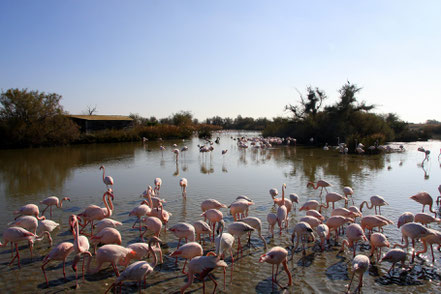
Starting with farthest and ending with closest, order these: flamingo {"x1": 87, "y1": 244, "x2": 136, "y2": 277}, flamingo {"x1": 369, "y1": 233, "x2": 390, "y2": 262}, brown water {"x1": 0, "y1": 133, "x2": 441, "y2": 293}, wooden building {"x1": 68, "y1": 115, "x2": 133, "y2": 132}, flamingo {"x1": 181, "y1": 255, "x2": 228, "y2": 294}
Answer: wooden building {"x1": 68, "y1": 115, "x2": 133, "y2": 132}, flamingo {"x1": 369, "y1": 233, "x2": 390, "y2": 262}, brown water {"x1": 0, "y1": 133, "x2": 441, "y2": 293}, flamingo {"x1": 87, "y1": 244, "x2": 136, "y2": 277}, flamingo {"x1": 181, "y1": 255, "x2": 228, "y2": 294}

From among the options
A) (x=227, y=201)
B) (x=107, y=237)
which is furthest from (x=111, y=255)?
(x=227, y=201)

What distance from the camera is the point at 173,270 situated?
16.6ft

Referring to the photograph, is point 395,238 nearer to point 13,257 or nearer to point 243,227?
point 243,227

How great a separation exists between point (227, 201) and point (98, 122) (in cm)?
3694

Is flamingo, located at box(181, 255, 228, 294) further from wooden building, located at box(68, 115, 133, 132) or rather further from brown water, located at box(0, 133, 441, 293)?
wooden building, located at box(68, 115, 133, 132)

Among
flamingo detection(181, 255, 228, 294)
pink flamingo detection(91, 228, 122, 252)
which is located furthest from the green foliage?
flamingo detection(181, 255, 228, 294)

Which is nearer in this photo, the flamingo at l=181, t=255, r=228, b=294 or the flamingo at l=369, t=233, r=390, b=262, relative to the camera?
the flamingo at l=181, t=255, r=228, b=294

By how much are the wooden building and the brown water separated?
2260 cm

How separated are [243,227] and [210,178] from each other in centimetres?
746

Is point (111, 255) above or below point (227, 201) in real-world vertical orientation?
above

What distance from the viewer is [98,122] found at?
41344 mm

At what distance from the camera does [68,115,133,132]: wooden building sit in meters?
39.2

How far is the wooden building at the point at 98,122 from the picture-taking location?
39.2 metres

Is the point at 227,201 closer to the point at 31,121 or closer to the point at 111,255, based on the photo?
the point at 111,255
